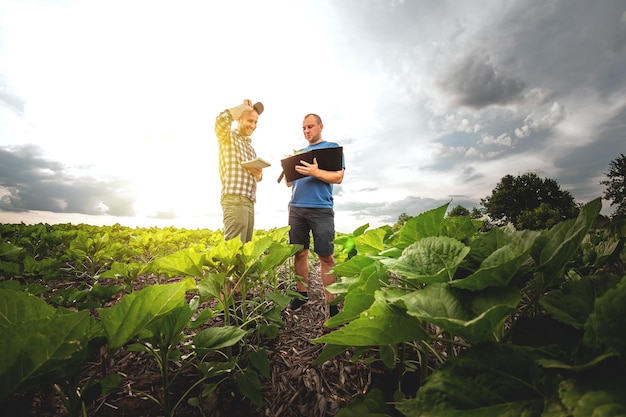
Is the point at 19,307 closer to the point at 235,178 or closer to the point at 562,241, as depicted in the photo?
the point at 562,241

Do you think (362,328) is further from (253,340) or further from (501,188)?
(501,188)

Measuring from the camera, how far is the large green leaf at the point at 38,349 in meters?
0.59

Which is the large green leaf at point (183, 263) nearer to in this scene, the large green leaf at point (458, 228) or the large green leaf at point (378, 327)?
the large green leaf at point (378, 327)

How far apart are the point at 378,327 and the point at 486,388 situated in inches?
9.2

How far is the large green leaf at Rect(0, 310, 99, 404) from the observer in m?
0.59

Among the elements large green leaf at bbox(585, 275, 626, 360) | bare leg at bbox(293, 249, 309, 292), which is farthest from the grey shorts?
large green leaf at bbox(585, 275, 626, 360)

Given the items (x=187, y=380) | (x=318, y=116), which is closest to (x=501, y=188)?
(x=318, y=116)

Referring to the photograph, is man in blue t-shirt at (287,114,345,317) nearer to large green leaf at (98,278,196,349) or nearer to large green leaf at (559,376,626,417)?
large green leaf at (98,278,196,349)

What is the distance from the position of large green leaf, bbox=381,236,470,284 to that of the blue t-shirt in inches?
117

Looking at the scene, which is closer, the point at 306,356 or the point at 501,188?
the point at 306,356

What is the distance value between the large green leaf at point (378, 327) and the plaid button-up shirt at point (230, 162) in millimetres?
3491

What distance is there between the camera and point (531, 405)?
1.68 feet

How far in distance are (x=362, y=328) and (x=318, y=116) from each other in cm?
393

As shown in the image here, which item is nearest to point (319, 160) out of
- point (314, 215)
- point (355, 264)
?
point (314, 215)
